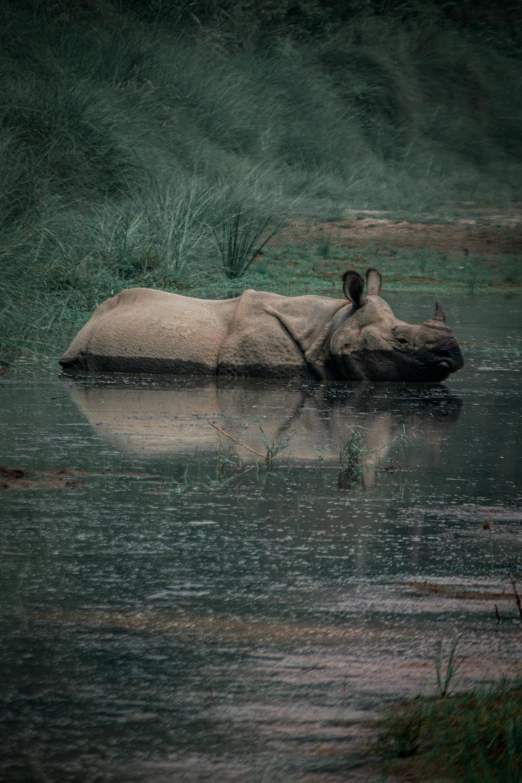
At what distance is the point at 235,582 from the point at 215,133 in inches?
1036

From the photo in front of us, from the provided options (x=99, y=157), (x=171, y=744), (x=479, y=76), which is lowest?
(x=171, y=744)

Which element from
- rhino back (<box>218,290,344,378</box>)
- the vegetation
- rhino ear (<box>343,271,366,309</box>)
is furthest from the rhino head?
the vegetation

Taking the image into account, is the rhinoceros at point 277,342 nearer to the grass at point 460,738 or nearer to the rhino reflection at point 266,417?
the rhino reflection at point 266,417

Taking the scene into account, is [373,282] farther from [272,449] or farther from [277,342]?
[272,449]

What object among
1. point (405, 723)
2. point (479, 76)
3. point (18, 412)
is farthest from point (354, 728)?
point (479, 76)

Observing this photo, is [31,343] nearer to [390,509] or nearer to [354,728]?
[390,509]

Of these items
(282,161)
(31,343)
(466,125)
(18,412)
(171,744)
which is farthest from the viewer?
(466,125)

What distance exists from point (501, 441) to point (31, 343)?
464cm

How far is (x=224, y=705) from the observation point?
114 inches

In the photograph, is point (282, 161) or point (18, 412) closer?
point (18, 412)

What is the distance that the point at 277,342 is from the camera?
872 cm

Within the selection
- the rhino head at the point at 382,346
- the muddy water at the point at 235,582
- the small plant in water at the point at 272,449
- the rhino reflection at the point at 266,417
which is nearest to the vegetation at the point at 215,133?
the rhino reflection at the point at 266,417

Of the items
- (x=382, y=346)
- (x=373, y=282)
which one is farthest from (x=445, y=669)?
(x=373, y=282)

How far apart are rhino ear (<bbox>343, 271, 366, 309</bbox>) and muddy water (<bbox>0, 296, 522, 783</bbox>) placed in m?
1.72
